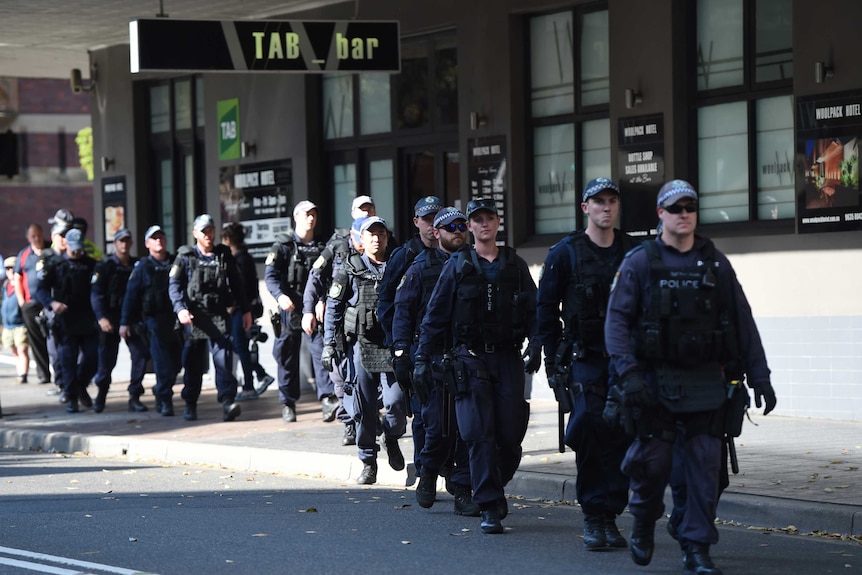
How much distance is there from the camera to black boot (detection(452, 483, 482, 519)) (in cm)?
952

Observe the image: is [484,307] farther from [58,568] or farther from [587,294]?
[58,568]

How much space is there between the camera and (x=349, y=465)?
1155cm

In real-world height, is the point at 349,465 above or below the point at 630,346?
below

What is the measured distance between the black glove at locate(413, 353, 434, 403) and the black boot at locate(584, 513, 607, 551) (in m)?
1.33

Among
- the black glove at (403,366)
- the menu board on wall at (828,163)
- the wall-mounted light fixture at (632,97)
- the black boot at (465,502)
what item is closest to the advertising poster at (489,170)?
the wall-mounted light fixture at (632,97)

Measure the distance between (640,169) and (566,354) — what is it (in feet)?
20.9

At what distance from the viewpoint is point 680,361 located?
7.28m

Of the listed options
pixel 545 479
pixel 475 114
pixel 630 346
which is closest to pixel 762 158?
pixel 475 114

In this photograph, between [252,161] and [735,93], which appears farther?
[252,161]

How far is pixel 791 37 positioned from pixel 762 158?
1108 millimetres

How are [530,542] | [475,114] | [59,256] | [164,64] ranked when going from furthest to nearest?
[59,256]
[475,114]
[164,64]
[530,542]

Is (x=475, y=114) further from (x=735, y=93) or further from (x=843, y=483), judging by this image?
(x=843, y=483)

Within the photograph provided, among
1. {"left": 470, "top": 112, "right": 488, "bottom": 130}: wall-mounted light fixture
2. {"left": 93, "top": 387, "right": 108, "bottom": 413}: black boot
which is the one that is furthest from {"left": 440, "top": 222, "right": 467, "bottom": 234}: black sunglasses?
{"left": 93, "top": 387, "right": 108, "bottom": 413}: black boot

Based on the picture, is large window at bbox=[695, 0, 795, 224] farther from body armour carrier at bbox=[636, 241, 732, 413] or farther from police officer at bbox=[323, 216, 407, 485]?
body armour carrier at bbox=[636, 241, 732, 413]
